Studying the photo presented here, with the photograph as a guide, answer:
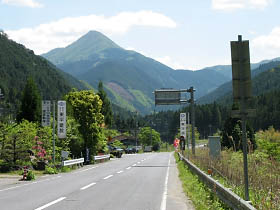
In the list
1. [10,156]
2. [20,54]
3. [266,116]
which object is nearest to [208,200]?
[10,156]

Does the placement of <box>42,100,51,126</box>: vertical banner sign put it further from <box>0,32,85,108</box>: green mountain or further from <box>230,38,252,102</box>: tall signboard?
<box>0,32,85,108</box>: green mountain

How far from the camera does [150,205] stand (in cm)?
1156

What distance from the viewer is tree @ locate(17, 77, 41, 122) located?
52.0 meters

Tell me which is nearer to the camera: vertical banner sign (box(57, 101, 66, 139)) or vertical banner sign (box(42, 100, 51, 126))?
vertical banner sign (box(57, 101, 66, 139))

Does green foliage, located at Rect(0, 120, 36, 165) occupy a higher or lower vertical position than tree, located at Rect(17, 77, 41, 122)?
lower

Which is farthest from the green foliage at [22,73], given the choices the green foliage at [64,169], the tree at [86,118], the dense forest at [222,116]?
the green foliage at [64,169]

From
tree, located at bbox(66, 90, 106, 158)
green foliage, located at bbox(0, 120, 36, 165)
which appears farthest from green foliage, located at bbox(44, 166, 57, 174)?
tree, located at bbox(66, 90, 106, 158)

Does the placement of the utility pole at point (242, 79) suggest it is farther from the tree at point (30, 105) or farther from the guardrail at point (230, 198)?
the tree at point (30, 105)

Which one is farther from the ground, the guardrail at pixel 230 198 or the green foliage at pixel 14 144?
the green foliage at pixel 14 144

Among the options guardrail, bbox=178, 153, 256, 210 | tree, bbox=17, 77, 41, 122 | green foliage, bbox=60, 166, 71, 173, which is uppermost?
tree, bbox=17, 77, 41, 122

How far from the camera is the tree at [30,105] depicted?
52.0 metres

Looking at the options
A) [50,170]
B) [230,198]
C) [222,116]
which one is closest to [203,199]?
[230,198]

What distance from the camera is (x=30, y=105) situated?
52.5 meters

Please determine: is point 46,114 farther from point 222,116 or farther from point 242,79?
point 222,116
